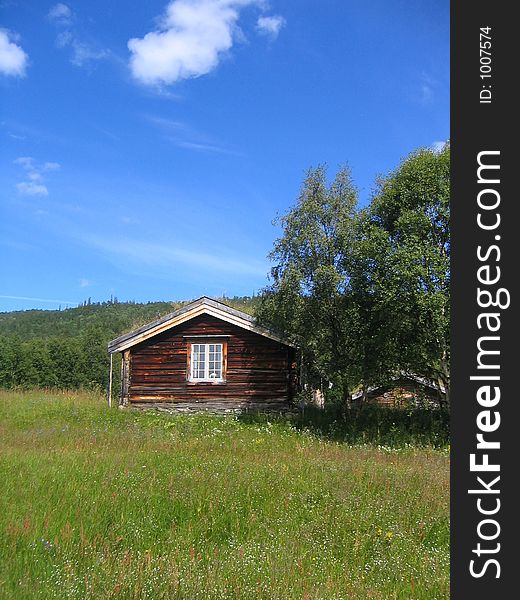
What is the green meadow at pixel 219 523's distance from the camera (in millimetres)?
4398

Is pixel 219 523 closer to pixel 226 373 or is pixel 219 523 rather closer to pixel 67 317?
pixel 226 373

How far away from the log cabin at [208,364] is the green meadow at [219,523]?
8865mm

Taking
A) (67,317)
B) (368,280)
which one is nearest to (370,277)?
(368,280)

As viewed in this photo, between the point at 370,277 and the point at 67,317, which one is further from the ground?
the point at 67,317

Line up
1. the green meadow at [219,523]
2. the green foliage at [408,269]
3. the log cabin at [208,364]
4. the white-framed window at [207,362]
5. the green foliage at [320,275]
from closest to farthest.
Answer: the green meadow at [219,523] → the green foliage at [408,269] → the green foliage at [320,275] → the log cabin at [208,364] → the white-framed window at [207,362]

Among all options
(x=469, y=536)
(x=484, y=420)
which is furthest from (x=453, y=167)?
(x=469, y=536)

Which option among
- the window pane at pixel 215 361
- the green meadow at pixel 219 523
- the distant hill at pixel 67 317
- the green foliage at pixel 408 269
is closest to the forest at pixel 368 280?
the green foliage at pixel 408 269

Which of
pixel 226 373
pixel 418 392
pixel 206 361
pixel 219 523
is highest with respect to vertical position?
pixel 206 361

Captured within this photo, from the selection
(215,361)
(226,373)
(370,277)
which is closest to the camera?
(370,277)

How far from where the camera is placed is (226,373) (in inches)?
787

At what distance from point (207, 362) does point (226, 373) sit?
0.90 meters

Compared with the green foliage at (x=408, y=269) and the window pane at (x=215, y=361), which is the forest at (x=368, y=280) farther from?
the window pane at (x=215, y=361)

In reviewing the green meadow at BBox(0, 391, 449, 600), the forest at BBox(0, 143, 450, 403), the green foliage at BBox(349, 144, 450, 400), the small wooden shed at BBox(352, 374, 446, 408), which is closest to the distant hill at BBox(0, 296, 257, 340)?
the small wooden shed at BBox(352, 374, 446, 408)

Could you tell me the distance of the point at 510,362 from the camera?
9.37 ft
